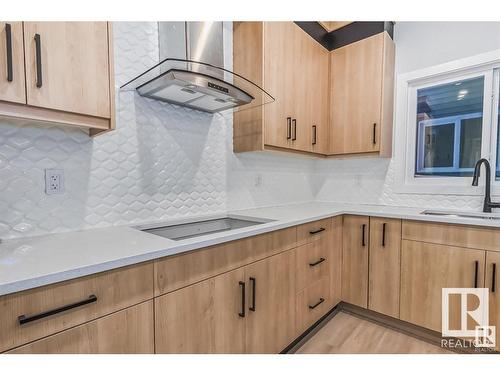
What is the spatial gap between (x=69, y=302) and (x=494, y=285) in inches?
86.4

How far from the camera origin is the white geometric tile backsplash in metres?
1.18

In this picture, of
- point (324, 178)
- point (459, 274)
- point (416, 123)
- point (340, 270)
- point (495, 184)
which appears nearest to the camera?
point (459, 274)

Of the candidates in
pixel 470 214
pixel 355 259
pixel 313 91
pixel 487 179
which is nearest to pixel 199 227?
pixel 355 259

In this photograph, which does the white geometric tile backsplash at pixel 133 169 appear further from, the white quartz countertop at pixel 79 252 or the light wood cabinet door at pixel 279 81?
the light wood cabinet door at pixel 279 81

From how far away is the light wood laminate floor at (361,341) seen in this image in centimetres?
175

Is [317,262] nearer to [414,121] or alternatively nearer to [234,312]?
[234,312]

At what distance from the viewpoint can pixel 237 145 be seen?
2.06 m

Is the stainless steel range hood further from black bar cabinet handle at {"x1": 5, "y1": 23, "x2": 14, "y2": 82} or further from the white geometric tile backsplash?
black bar cabinet handle at {"x1": 5, "y1": 23, "x2": 14, "y2": 82}

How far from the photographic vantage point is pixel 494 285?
1.59 meters

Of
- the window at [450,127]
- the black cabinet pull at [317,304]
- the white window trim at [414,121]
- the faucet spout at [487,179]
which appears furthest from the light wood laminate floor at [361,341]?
the window at [450,127]

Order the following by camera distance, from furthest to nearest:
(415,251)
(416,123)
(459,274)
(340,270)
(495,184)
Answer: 1. (416,123)
2. (340,270)
3. (495,184)
4. (415,251)
5. (459,274)

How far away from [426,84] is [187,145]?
Answer: 2184 mm
